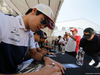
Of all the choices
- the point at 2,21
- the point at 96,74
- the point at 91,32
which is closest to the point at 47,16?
the point at 2,21

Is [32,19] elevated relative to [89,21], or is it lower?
lower

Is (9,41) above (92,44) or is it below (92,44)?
above

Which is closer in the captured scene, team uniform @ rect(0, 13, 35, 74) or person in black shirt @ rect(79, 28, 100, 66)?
team uniform @ rect(0, 13, 35, 74)

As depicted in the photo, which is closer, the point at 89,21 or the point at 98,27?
the point at 98,27

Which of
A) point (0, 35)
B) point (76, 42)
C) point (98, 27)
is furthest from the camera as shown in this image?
point (98, 27)

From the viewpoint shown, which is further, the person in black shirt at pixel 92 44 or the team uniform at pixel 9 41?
the person in black shirt at pixel 92 44

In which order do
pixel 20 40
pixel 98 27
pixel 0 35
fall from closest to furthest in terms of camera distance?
pixel 0 35 < pixel 20 40 < pixel 98 27

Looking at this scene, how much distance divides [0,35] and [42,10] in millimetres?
378

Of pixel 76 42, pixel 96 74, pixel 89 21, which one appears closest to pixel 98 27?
pixel 89 21

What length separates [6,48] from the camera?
455mm

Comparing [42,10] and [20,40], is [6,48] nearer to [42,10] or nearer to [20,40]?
[20,40]

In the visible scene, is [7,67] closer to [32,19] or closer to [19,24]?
[19,24]

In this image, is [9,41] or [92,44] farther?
[92,44]

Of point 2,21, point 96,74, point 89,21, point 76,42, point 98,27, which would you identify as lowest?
point 96,74
